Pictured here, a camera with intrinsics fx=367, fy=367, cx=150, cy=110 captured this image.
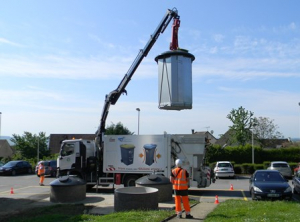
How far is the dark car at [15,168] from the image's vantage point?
34125mm

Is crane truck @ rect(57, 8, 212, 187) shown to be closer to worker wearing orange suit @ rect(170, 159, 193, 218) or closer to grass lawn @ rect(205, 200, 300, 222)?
grass lawn @ rect(205, 200, 300, 222)

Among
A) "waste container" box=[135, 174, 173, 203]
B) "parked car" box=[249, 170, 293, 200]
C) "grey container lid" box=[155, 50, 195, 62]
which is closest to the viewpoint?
"grey container lid" box=[155, 50, 195, 62]

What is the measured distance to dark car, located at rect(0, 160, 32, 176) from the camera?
34125 millimetres

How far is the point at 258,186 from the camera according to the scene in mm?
14398

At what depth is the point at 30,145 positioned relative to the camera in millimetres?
52562

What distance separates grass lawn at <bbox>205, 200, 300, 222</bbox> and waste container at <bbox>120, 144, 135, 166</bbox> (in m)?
6.82

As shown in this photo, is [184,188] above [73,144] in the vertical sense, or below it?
below

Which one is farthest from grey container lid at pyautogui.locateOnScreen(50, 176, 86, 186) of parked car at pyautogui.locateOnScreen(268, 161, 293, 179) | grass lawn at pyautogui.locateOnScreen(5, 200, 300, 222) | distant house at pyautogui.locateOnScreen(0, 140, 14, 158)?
distant house at pyautogui.locateOnScreen(0, 140, 14, 158)

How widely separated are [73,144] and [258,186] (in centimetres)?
955

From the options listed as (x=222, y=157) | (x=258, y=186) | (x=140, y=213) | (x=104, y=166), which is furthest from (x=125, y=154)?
(x=222, y=157)

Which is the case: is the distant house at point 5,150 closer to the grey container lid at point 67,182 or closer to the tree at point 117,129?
the tree at point 117,129

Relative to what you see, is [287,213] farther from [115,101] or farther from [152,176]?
[115,101]

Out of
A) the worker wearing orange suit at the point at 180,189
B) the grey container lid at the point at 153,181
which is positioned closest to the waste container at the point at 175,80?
the grey container lid at the point at 153,181

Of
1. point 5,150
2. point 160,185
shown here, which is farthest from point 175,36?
point 5,150
